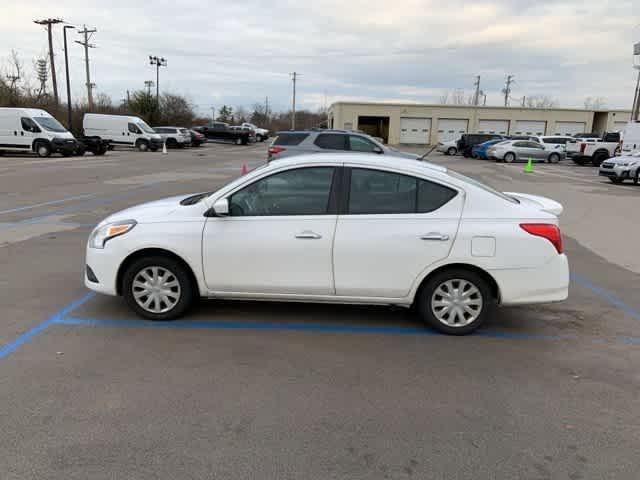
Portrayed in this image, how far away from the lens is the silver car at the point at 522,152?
34.6 m

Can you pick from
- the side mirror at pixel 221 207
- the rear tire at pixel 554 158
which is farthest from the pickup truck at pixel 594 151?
the side mirror at pixel 221 207

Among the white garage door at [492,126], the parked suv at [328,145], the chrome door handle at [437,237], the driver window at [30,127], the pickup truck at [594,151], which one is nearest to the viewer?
the chrome door handle at [437,237]

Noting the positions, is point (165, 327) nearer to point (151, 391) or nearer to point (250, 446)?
point (151, 391)

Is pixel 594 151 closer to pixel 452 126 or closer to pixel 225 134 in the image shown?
pixel 452 126

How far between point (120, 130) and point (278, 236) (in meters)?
36.7

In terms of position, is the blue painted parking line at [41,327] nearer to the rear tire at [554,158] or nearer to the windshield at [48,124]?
the windshield at [48,124]

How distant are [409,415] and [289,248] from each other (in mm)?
1835

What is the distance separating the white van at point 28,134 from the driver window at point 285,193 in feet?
90.7

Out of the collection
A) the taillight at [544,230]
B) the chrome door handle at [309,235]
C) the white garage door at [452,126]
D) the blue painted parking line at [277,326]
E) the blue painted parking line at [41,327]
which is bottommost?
the blue painted parking line at [41,327]

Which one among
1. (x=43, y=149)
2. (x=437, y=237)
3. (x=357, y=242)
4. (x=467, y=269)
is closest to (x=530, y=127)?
(x=43, y=149)

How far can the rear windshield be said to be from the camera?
15039 mm

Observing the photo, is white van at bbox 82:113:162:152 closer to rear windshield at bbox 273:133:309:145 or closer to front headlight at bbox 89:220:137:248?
rear windshield at bbox 273:133:309:145

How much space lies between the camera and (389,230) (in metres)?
4.54

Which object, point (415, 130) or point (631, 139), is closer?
point (631, 139)
